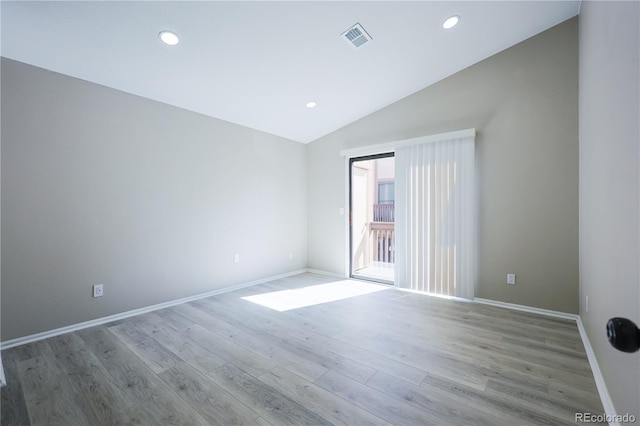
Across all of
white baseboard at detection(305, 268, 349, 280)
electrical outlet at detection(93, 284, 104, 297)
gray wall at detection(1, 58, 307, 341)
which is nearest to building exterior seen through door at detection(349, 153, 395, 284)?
white baseboard at detection(305, 268, 349, 280)

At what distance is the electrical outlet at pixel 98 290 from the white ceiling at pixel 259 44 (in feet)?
6.80

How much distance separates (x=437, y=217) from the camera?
3.55m

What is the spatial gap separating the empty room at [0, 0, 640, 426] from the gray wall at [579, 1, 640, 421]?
2 cm

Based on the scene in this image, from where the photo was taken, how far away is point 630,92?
1.15 m

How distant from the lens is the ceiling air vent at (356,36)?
2506 millimetres

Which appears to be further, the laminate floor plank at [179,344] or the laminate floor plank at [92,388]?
the laminate floor plank at [179,344]

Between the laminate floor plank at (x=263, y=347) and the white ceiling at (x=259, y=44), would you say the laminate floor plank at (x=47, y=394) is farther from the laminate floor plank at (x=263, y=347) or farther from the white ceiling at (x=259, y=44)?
the white ceiling at (x=259, y=44)

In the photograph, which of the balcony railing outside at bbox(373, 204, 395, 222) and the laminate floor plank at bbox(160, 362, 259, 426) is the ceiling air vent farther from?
the balcony railing outside at bbox(373, 204, 395, 222)

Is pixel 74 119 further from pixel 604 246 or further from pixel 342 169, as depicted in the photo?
pixel 604 246

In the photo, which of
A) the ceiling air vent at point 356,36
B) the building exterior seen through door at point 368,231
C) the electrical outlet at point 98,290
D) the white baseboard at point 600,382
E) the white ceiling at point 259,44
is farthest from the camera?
the building exterior seen through door at point 368,231

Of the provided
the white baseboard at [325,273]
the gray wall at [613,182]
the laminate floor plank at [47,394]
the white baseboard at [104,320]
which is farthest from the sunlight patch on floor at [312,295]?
the gray wall at [613,182]

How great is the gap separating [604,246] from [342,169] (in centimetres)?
338

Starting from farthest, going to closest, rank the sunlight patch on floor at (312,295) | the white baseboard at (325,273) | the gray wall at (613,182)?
the white baseboard at (325,273)
the sunlight patch on floor at (312,295)
the gray wall at (613,182)

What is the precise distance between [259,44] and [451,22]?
1842 mm
